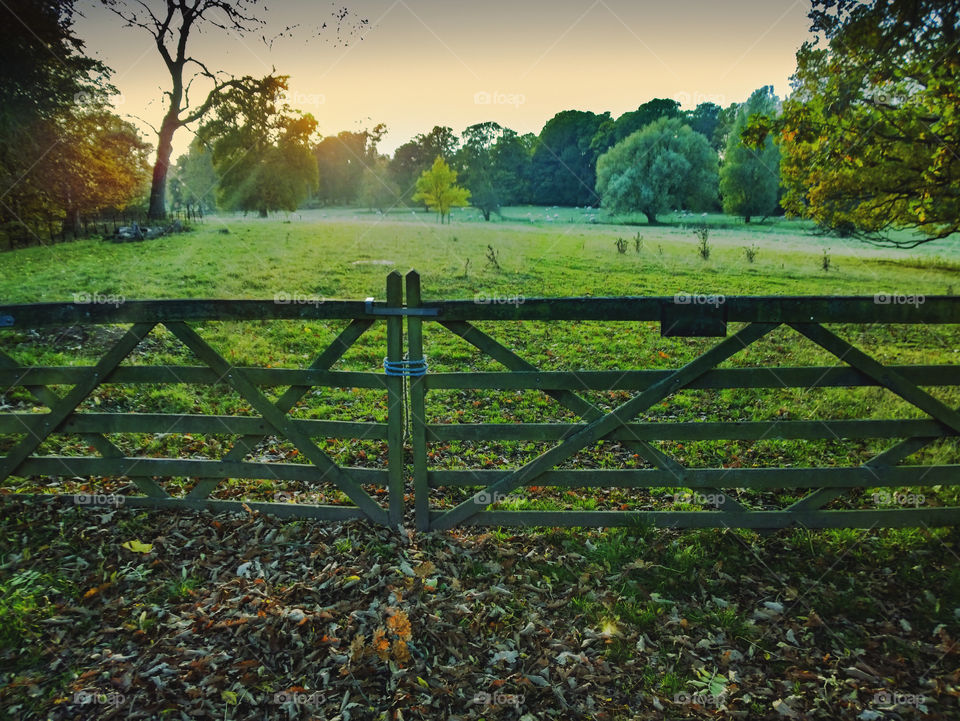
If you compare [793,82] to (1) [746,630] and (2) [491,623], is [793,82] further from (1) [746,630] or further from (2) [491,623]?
(2) [491,623]

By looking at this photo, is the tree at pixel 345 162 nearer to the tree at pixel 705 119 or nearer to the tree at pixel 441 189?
the tree at pixel 441 189

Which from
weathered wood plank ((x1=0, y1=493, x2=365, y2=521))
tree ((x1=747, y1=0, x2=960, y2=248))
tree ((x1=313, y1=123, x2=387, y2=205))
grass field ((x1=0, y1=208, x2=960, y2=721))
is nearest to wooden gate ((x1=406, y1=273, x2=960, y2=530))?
grass field ((x1=0, y1=208, x2=960, y2=721))

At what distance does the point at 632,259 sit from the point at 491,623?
70.3 feet

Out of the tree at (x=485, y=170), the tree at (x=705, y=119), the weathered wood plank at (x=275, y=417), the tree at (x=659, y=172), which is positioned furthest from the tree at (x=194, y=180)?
the tree at (x=705, y=119)

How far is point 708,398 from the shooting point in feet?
30.7

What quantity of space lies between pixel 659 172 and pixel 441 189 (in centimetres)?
2040

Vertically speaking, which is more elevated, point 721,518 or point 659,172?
point 659,172

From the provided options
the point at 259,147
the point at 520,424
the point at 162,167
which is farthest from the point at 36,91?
the point at 520,424

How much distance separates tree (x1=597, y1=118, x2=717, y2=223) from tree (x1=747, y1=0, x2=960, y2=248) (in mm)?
26154

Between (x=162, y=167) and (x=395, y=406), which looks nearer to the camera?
(x=395, y=406)

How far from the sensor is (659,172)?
37594mm

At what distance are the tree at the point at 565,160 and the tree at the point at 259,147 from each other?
25580 mm

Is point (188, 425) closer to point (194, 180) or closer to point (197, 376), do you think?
point (197, 376)

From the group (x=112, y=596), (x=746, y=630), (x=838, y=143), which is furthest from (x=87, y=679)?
(x=838, y=143)
